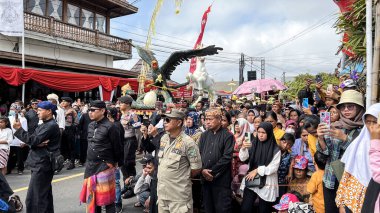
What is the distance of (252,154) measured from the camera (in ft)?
13.2

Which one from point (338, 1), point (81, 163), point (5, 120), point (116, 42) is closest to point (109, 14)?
point (116, 42)

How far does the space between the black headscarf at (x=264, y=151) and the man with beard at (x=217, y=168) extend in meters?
0.33

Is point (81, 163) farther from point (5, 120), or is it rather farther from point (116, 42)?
point (116, 42)

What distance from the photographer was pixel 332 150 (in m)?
2.92

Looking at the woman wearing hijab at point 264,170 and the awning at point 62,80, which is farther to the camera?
the awning at point 62,80

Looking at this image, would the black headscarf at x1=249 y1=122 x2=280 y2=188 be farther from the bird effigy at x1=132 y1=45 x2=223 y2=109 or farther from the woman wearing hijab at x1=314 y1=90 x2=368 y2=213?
the bird effigy at x1=132 y1=45 x2=223 y2=109

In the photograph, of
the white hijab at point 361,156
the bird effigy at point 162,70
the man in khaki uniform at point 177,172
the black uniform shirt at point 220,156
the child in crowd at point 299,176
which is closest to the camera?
the white hijab at point 361,156

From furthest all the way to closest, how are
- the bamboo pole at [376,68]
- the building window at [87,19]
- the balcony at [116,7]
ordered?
1. the balcony at [116,7]
2. the building window at [87,19]
3. the bamboo pole at [376,68]

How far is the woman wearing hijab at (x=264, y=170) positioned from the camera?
383 cm

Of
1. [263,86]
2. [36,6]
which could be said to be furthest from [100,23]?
[263,86]

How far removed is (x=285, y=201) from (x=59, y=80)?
10.3 metres

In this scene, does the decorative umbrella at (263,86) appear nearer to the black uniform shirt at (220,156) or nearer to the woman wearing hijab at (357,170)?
the black uniform shirt at (220,156)

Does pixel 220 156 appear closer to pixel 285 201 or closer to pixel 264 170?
pixel 264 170

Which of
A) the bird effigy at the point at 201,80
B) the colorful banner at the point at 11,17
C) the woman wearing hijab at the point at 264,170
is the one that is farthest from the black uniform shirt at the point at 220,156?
the colorful banner at the point at 11,17
